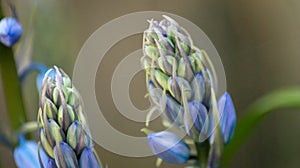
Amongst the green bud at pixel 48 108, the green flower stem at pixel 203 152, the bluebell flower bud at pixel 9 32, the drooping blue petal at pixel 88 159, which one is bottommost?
the green flower stem at pixel 203 152

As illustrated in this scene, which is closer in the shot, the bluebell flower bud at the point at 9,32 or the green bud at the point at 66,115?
the green bud at the point at 66,115

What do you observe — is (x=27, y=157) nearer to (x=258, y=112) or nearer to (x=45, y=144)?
(x=45, y=144)

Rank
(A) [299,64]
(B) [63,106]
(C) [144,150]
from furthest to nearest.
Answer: (A) [299,64] → (C) [144,150] → (B) [63,106]

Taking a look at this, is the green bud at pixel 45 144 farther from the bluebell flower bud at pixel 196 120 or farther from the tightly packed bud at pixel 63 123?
the bluebell flower bud at pixel 196 120

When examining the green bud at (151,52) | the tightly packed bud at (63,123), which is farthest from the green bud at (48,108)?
the green bud at (151,52)

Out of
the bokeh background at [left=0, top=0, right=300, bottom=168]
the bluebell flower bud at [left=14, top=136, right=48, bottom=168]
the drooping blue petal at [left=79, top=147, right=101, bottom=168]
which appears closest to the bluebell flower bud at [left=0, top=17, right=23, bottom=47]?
the bluebell flower bud at [left=14, top=136, right=48, bottom=168]

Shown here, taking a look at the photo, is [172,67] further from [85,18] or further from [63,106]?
[85,18]

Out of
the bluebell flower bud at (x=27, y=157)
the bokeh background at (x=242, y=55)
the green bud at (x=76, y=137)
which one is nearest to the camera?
the green bud at (x=76, y=137)

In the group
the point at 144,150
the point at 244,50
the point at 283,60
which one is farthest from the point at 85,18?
the point at 144,150
